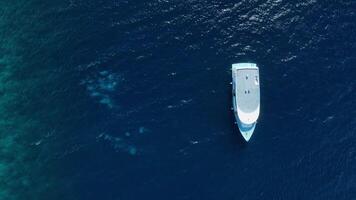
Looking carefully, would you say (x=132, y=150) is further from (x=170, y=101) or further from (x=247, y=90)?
(x=247, y=90)

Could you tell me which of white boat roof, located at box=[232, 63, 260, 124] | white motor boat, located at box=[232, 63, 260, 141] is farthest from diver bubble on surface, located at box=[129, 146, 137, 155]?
white boat roof, located at box=[232, 63, 260, 124]

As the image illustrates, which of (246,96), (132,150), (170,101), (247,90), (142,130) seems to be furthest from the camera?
(170,101)

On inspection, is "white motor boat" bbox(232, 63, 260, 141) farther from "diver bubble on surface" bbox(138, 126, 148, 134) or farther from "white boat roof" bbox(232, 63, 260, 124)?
"diver bubble on surface" bbox(138, 126, 148, 134)

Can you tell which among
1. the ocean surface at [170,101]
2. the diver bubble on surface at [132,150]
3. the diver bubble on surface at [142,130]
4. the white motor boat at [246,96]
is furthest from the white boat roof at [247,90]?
the diver bubble on surface at [132,150]

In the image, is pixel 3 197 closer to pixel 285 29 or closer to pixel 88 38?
pixel 88 38

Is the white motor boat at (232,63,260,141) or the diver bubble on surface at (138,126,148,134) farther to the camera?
the diver bubble on surface at (138,126,148,134)

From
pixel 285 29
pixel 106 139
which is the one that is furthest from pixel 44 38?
pixel 285 29

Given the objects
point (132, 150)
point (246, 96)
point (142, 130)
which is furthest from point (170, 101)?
point (246, 96)

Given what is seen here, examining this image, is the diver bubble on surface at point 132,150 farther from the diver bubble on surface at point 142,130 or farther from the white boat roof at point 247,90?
the white boat roof at point 247,90
